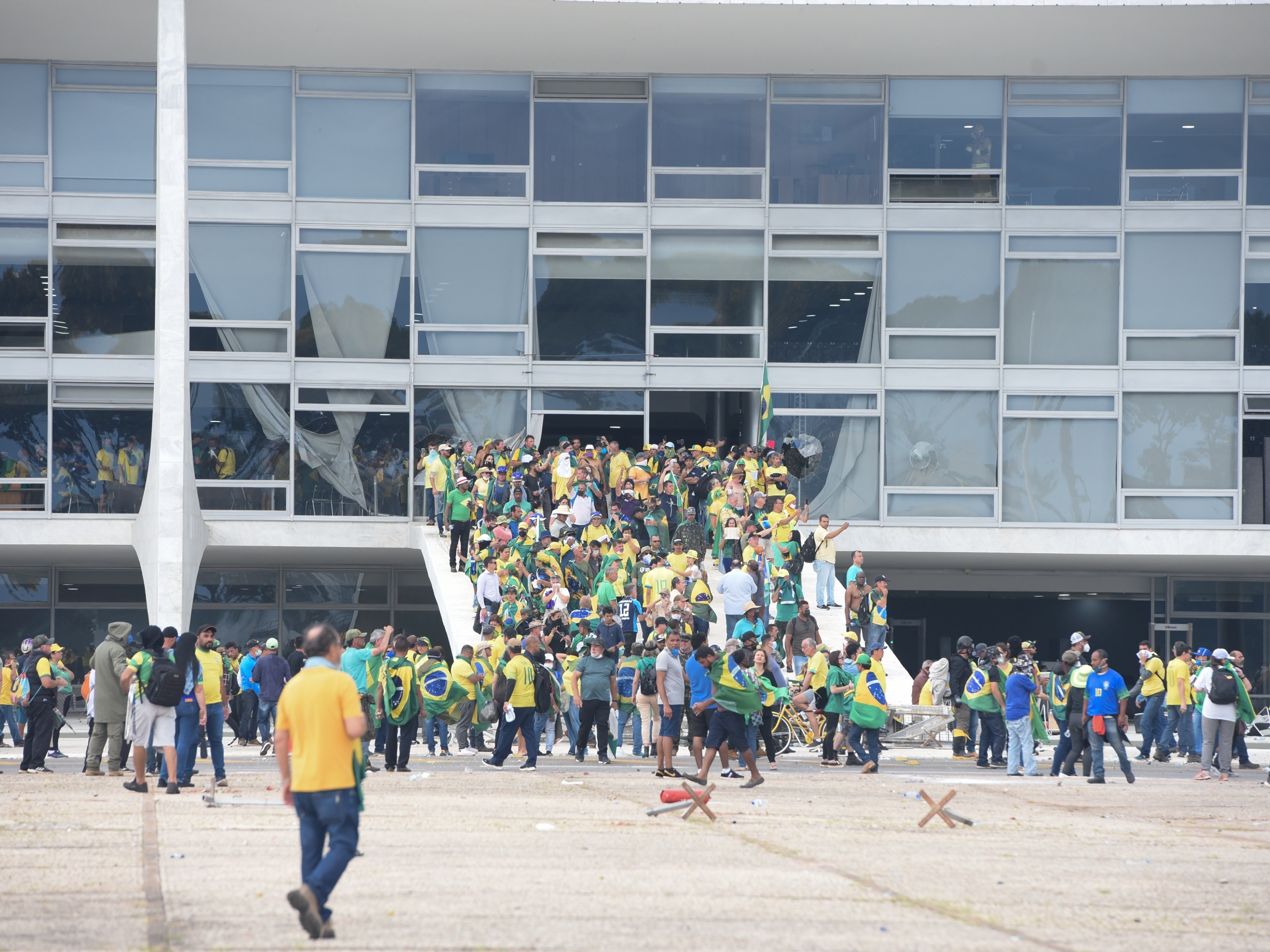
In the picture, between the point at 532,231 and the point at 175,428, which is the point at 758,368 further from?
the point at 175,428

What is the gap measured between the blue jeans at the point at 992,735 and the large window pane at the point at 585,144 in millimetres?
15299

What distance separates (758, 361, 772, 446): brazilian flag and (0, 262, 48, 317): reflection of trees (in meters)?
13.8

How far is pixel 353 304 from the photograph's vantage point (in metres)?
30.2

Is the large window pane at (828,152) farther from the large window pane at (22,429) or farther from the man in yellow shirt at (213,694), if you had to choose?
the man in yellow shirt at (213,694)

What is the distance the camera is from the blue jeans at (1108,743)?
16.3m

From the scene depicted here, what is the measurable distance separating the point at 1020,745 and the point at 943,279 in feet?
49.2

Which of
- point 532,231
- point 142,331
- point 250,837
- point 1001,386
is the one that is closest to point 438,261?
point 532,231

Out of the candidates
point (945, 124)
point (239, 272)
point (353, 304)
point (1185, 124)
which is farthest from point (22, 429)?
point (1185, 124)

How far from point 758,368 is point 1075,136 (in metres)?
7.77

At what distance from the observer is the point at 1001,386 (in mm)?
30406

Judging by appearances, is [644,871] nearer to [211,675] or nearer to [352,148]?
[211,675]

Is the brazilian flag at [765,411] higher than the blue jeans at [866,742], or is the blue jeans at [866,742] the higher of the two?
the brazilian flag at [765,411]

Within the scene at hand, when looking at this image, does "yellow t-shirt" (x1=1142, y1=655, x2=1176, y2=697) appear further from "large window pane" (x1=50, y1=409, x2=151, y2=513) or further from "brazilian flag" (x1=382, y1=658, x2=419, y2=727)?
"large window pane" (x1=50, y1=409, x2=151, y2=513)

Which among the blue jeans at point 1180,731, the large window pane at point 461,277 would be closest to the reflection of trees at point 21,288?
the large window pane at point 461,277
